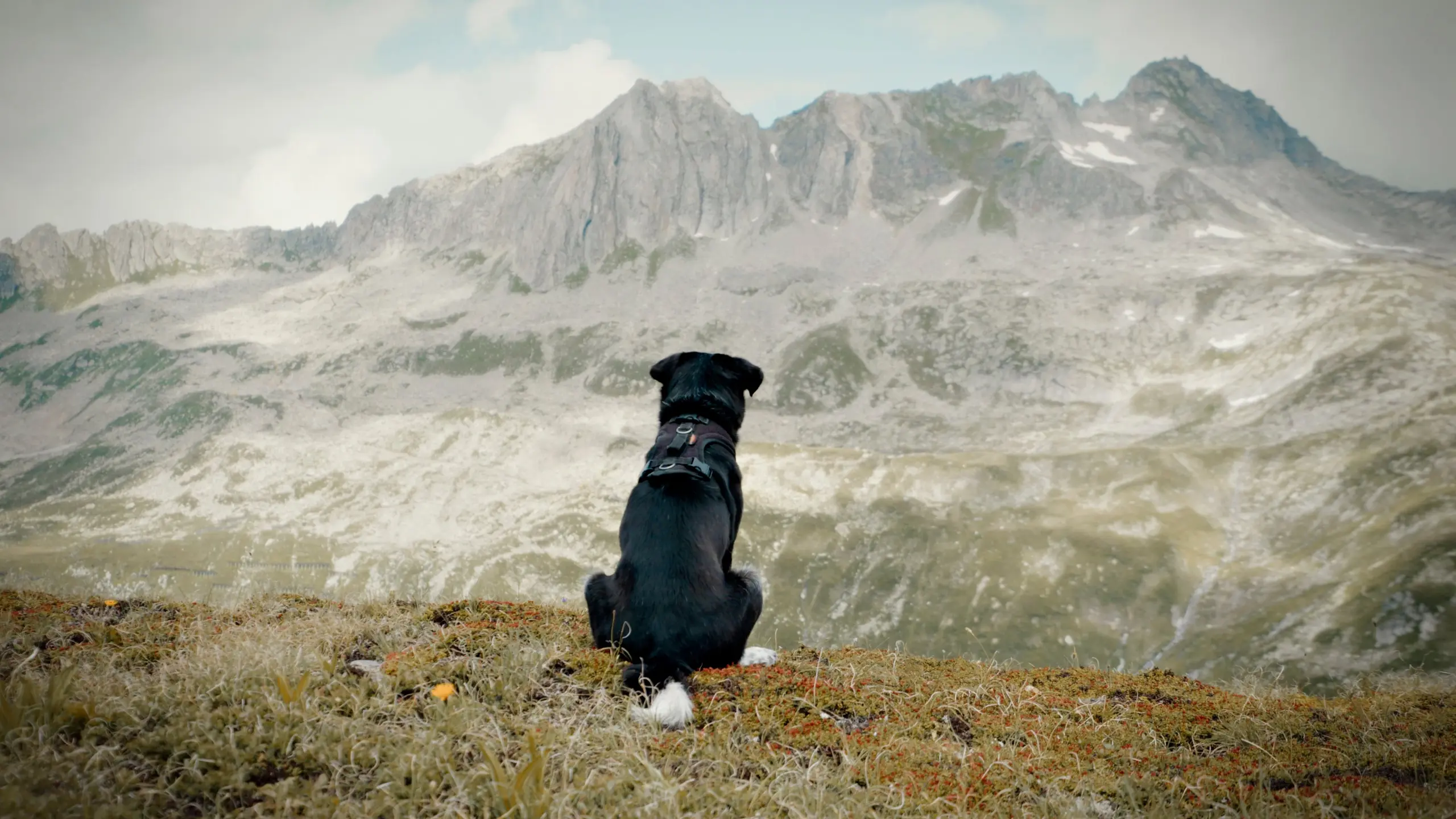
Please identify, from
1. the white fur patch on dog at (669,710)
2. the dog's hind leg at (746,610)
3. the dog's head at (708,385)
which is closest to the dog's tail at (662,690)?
the white fur patch on dog at (669,710)

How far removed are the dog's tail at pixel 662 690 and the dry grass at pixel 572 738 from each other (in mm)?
137

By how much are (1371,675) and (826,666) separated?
8786 mm

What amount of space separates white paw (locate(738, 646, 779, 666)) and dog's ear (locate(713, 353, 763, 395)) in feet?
11.4

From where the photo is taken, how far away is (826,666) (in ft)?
29.7

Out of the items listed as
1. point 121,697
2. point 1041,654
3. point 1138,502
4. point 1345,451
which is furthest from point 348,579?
point 1345,451

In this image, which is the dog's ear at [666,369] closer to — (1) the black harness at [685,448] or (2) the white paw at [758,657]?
(1) the black harness at [685,448]

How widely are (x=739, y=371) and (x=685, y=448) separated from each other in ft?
7.45

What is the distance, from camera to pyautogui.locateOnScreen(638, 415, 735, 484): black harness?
8195 mm

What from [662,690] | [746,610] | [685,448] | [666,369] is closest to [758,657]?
[746,610]

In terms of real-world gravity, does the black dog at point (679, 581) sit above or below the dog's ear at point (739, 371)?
below

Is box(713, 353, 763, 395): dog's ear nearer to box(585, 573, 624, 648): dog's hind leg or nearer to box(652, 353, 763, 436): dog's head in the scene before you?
box(652, 353, 763, 436): dog's head

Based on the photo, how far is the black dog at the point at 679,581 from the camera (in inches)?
280

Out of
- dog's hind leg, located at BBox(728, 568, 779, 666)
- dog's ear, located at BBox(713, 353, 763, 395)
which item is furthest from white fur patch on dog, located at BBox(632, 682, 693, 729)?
dog's ear, located at BBox(713, 353, 763, 395)

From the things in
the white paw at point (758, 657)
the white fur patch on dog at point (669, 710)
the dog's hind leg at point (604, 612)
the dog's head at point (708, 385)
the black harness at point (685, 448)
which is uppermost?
the dog's head at point (708, 385)
